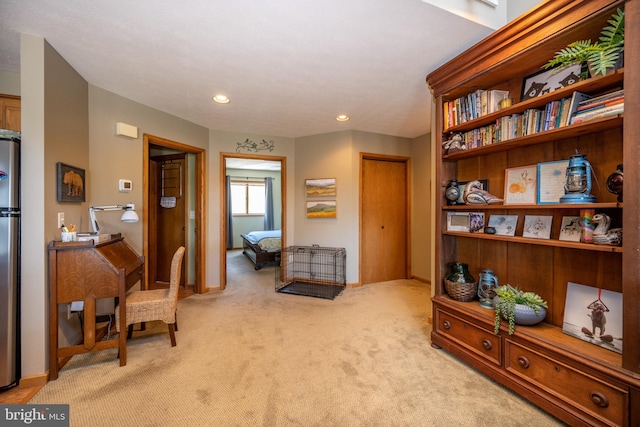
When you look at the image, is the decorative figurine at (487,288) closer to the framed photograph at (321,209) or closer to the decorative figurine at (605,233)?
the decorative figurine at (605,233)

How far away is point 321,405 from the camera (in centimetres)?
160

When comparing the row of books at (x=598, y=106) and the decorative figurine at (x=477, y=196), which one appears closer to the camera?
the row of books at (x=598, y=106)

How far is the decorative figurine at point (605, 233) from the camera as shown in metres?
1.35

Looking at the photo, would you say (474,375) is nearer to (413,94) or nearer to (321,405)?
(321,405)

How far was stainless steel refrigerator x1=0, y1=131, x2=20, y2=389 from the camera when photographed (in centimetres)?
169

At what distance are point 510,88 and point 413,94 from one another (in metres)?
0.94

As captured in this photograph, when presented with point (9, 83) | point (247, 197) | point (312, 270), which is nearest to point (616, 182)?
point (312, 270)

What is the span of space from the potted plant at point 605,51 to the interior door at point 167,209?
13.6ft

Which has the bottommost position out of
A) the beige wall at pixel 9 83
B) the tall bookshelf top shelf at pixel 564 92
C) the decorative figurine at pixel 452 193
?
the decorative figurine at pixel 452 193

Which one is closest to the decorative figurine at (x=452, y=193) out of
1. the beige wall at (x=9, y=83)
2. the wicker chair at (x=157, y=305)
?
the wicker chair at (x=157, y=305)

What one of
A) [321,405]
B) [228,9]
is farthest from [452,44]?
[321,405]

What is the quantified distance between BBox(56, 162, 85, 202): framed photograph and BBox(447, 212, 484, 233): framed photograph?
10.1ft

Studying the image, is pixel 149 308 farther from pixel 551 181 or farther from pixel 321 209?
pixel 551 181

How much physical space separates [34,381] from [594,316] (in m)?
3.57
